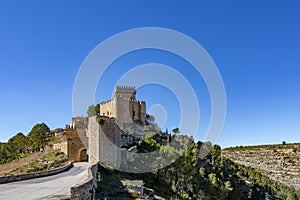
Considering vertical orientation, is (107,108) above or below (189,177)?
above

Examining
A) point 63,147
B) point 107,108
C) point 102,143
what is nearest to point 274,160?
point 107,108

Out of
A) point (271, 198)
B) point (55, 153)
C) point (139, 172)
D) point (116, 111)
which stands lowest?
point (271, 198)

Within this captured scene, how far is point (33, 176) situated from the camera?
21.4 metres

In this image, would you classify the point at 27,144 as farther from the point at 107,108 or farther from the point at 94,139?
the point at 94,139

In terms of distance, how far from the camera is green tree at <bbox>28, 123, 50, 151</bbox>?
61.3 m

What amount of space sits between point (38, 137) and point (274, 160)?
130 meters

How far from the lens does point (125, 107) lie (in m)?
68.1

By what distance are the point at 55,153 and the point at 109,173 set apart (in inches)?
909

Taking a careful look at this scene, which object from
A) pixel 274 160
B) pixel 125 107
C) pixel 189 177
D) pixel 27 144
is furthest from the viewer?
pixel 274 160

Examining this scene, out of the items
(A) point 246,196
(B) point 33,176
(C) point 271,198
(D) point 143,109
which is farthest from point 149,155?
(C) point 271,198

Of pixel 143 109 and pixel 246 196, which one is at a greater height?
pixel 143 109

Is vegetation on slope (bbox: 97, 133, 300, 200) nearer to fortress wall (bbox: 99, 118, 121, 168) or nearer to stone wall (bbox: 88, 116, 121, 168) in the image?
fortress wall (bbox: 99, 118, 121, 168)

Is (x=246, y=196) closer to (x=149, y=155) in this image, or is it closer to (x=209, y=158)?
(x=209, y=158)

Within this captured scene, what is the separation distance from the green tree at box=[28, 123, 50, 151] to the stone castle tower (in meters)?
14.7
